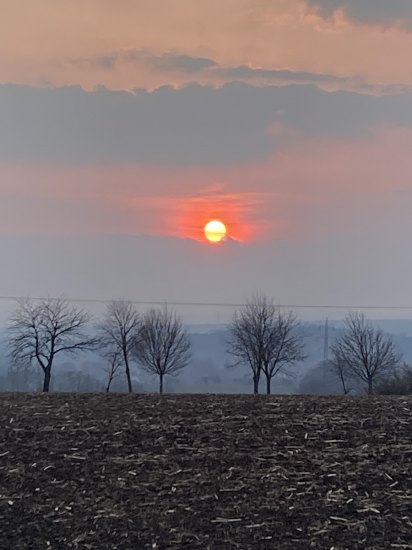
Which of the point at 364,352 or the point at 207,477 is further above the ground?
the point at 364,352

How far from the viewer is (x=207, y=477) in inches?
307

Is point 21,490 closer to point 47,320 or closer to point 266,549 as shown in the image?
point 266,549

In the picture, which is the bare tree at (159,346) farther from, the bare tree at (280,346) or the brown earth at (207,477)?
the brown earth at (207,477)

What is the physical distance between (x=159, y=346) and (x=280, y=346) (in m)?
8.74

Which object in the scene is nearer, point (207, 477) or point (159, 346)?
point (207, 477)

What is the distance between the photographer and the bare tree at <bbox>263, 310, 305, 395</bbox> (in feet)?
141

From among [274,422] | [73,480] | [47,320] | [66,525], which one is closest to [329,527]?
[66,525]

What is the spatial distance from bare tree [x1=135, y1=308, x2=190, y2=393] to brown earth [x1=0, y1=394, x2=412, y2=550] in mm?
30447

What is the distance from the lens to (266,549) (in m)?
5.95

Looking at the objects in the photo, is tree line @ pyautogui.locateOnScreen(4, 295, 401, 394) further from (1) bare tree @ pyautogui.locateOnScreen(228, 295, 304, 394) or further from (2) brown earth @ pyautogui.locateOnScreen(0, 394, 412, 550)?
(2) brown earth @ pyautogui.locateOnScreen(0, 394, 412, 550)

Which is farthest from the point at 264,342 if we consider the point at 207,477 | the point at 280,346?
the point at 207,477

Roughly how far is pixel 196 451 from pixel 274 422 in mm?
1965

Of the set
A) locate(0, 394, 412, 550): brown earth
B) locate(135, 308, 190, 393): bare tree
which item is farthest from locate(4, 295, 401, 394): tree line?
locate(0, 394, 412, 550): brown earth

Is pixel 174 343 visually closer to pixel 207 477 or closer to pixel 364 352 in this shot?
pixel 364 352
